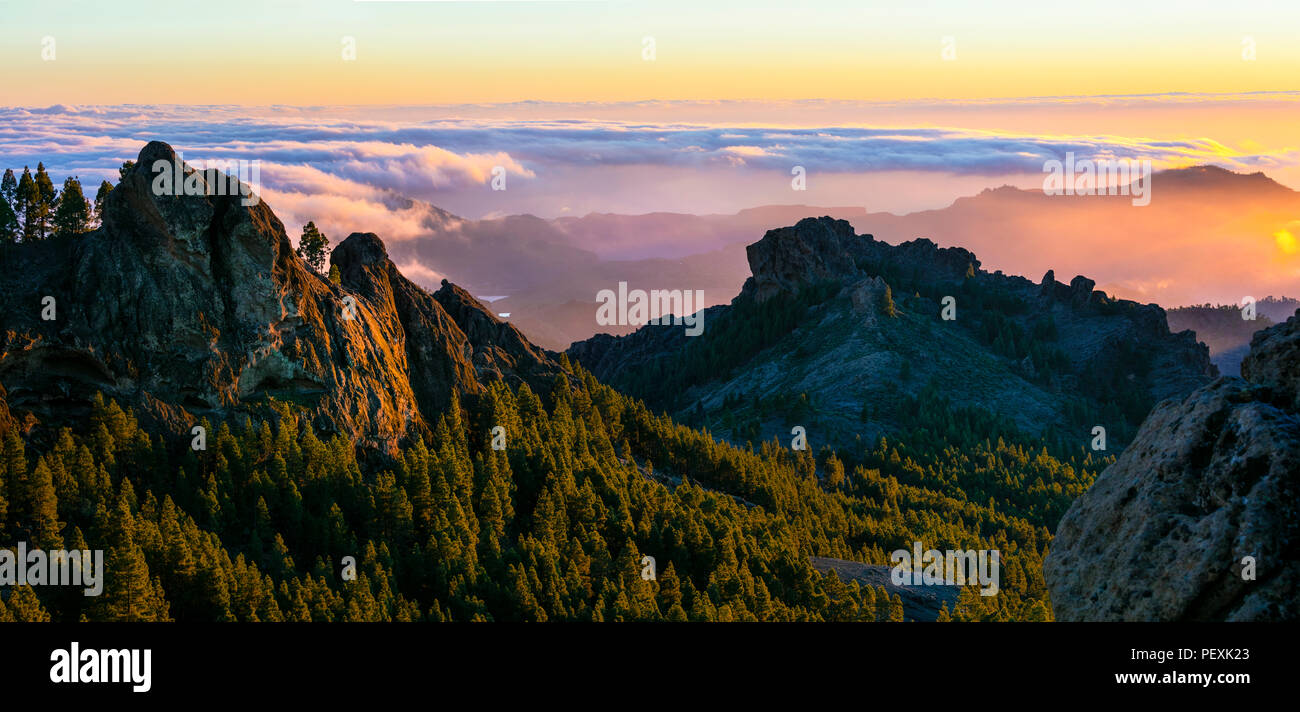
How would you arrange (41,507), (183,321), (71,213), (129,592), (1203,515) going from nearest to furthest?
(1203,515) → (129,592) → (41,507) → (183,321) → (71,213)

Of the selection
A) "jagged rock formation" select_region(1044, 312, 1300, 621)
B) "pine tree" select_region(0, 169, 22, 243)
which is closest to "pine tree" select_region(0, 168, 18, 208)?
"pine tree" select_region(0, 169, 22, 243)

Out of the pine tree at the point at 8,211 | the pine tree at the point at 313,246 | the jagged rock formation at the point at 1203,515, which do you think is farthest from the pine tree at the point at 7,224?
the jagged rock formation at the point at 1203,515

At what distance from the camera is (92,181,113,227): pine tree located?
12975cm

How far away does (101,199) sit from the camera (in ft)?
449

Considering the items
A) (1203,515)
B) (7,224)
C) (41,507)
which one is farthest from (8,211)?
(1203,515)

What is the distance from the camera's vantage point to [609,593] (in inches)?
4636

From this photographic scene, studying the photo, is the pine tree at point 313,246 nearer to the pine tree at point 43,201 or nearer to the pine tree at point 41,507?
the pine tree at point 43,201

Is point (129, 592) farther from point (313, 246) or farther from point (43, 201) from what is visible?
point (313, 246)

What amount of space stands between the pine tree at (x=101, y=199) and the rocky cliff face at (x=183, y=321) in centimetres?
314

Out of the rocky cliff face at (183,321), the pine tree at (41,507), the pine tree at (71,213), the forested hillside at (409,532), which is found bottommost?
the forested hillside at (409,532)

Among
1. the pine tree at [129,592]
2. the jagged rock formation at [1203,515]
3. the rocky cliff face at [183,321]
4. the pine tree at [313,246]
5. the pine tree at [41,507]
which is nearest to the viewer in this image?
the jagged rock formation at [1203,515]

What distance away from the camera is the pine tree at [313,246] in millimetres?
164000

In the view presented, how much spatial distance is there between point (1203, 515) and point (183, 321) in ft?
377
